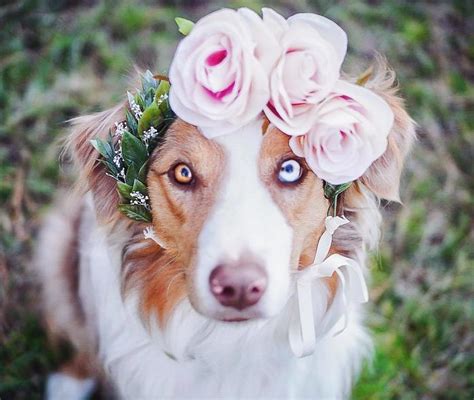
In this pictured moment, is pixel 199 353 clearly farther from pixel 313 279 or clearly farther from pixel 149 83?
pixel 149 83

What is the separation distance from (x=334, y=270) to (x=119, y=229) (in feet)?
1.94

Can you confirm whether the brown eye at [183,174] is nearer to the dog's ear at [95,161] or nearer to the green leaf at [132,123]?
the green leaf at [132,123]

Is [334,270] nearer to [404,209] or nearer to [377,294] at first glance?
[377,294]

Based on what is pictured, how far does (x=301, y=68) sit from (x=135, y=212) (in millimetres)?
565

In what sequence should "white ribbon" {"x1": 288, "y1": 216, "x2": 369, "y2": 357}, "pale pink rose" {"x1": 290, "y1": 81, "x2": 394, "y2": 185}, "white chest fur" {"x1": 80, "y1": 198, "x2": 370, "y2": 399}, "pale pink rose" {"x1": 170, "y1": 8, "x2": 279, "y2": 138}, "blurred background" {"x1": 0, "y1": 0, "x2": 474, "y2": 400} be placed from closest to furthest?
"pale pink rose" {"x1": 170, "y1": 8, "x2": 279, "y2": 138}
"pale pink rose" {"x1": 290, "y1": 81, "x2": 394, "y2": 185}
"white ribbon" {"x1": 288, "y1": 216, "x2": 369, "y2": 357}
"white chest fur" {"x1": 80, "y1": 198, "x2": 370, "y2": 399}
"blurred background" {"x1": 0, "y1": 0, "x2": 474, "y2": 400}

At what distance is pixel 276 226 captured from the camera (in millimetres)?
1848

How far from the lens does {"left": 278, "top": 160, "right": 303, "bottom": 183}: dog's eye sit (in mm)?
1900

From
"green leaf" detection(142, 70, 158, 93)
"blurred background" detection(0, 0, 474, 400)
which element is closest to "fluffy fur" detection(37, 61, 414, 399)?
"green leaf" detection(142, 70, 158, 93)

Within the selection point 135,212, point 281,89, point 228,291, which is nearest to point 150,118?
point 135,212

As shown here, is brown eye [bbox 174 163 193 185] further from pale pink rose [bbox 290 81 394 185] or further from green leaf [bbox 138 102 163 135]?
pale pink rose [bbox 290 81 394 185]

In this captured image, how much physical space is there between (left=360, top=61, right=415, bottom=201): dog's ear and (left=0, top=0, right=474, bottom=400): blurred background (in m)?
0.80

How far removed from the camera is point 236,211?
1819 millimetres

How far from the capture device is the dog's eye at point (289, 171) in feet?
6.23

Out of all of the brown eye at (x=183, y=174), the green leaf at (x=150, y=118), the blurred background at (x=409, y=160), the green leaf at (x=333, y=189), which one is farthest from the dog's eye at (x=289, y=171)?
the blurred background at (x=409, y=160)
